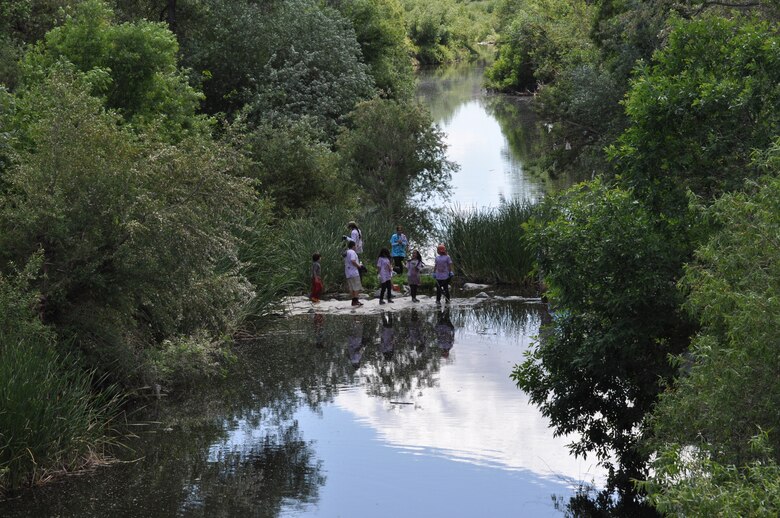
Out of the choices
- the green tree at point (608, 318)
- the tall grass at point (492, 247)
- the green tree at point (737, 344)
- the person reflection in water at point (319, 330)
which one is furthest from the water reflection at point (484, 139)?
the green tree at point (737, 344)

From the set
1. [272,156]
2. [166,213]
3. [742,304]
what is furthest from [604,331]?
[272,156]

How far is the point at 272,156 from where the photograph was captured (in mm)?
27781

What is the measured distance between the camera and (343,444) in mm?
14539

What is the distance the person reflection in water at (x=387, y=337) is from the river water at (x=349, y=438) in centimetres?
6

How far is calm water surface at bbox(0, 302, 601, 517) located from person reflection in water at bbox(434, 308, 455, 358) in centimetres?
10

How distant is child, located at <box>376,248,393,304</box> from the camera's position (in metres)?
23.5

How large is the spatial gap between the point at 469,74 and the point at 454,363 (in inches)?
3391

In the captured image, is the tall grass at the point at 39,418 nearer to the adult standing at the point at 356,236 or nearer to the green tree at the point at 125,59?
the adult standing at the point at 356,236

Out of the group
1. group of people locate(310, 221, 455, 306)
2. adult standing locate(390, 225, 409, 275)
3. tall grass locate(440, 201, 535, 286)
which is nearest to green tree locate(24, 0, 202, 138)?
group of people locate(310, 221, 455, 306)

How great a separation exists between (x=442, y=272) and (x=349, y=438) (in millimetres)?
9552

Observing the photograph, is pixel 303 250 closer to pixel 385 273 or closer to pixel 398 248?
pixel 385 273

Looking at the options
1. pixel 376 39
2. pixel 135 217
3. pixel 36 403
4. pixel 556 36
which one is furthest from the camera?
pixel 376 39

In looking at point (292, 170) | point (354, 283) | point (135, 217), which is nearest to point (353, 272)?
point (354, 283)

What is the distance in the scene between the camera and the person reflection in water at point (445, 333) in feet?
65.7
